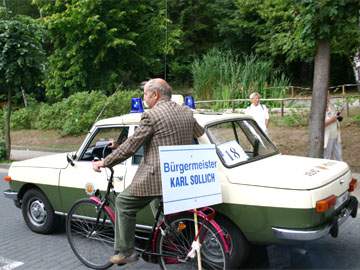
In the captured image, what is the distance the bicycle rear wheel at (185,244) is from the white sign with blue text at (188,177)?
278 millimetres

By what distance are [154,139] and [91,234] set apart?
1597 millimetres

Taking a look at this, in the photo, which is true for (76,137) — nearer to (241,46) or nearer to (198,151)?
(198,151)

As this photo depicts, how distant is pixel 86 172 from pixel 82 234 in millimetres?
755

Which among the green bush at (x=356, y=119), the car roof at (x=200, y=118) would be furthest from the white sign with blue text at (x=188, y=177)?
the green bush at (x=356, y=119)

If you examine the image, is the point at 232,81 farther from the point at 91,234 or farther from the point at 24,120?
the point at 91,234

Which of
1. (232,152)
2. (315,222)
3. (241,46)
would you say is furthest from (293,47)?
(241,46)

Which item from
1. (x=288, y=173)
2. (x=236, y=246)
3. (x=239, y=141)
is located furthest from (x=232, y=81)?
(x=236, y=246)

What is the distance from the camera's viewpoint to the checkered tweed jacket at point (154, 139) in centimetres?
449

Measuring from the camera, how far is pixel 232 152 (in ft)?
17.3

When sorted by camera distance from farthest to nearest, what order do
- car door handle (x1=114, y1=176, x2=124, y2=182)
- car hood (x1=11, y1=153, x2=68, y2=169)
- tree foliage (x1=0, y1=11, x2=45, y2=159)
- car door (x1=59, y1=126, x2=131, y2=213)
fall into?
1. tree foliage (x1=0, y1=11, x2=45, y2=159)
2. car hood (x1=11, y1=153, x2=68, y2=169)
3. car door (x1=59, y1=126, x2=131, y2=213)
4. car door handle (x1=114, y1=176, x2=124, y2=182)

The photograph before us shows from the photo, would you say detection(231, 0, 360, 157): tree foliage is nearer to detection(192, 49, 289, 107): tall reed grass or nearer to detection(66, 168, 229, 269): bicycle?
detection(66, 168, 229, 269): bicycle

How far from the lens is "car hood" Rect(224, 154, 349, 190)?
15.0 ft

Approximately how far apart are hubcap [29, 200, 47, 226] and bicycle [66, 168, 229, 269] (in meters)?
1.20

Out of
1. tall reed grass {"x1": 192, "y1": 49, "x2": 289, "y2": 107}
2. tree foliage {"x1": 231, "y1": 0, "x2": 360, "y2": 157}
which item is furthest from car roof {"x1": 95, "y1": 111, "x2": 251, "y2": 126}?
tall reed grass {"x1": 192, "y1": 49, "x2": 289, "y2": 107}
